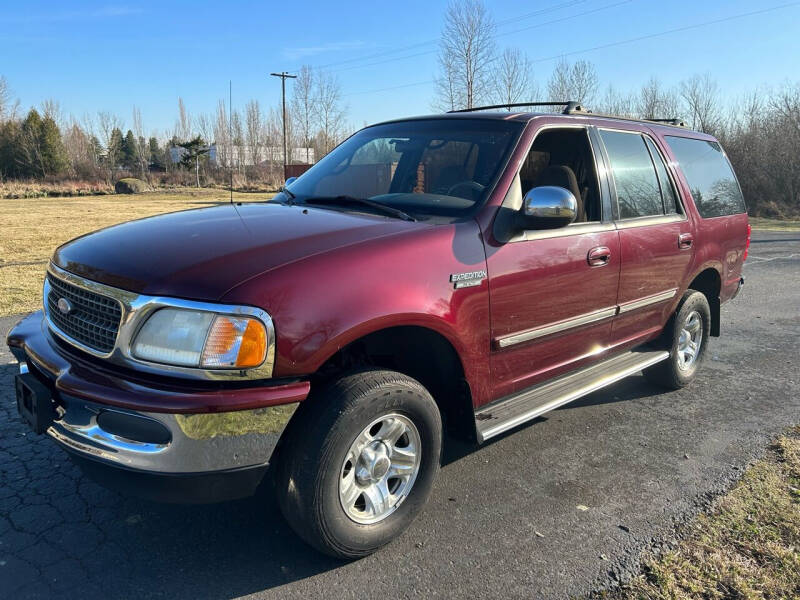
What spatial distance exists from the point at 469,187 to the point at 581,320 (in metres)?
1.08

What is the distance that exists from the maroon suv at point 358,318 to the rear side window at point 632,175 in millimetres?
17

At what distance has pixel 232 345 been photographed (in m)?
2.24

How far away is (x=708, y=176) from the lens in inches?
203

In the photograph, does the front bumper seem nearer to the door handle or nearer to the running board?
the running board

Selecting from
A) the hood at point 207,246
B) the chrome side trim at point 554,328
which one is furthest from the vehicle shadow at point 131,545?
the chrome side trim at point 554,328

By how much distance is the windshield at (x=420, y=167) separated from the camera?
3.34 metres

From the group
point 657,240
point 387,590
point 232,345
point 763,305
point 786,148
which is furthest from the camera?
point 786,148

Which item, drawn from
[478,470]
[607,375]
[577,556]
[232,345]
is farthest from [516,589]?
[607,375]

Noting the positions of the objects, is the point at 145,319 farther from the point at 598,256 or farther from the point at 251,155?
the point at 251,155

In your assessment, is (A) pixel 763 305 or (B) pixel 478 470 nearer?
(B) pixel 478 470

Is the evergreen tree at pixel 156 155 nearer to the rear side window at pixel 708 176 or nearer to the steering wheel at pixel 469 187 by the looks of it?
the rear side window at pixel 708 176

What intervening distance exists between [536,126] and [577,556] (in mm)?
2340

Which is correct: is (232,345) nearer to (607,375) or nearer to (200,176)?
(607,375)

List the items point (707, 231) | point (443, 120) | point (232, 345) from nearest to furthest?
point (232, 345) < point (443, 120) < point (707, 231)
